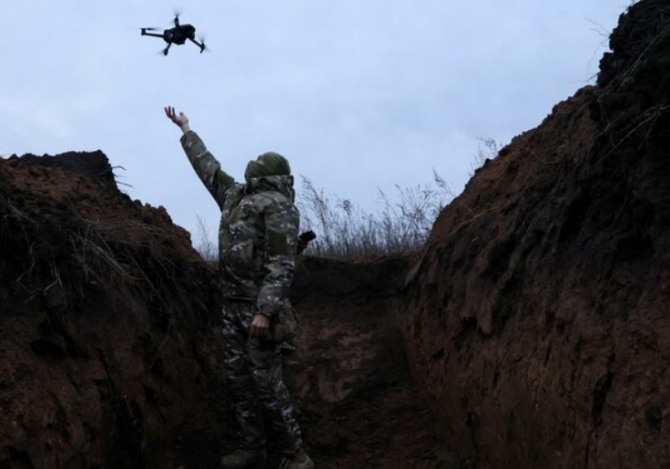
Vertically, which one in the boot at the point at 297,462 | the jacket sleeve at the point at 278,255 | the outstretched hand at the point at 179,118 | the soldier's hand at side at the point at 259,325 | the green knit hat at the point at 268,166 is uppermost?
the outstretched hand at the point at 179,118

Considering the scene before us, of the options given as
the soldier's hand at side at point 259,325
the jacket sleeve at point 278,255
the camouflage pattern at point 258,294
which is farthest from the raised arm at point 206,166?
the soldier's hand at side at point 259,325

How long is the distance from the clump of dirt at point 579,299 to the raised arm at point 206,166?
1988 mm

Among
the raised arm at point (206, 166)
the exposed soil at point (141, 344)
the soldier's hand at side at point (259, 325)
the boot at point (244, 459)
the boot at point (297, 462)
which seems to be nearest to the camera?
the exposed soil at point (141, 344)

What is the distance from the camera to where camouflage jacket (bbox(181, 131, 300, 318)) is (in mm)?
6289

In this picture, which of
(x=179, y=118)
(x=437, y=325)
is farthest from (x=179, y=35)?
(x=437, y=325)

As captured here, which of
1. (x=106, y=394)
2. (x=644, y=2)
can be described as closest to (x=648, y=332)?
(x=644, y=2)

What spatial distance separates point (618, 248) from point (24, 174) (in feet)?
17.3

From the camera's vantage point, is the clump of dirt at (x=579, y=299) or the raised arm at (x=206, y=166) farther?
the raised arm at (x=206, y=166)

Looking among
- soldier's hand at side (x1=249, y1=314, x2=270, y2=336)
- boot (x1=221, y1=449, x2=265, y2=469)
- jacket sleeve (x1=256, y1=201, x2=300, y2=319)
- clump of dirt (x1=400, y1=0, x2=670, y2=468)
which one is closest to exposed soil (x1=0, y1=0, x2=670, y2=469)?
clump of dirt (x1=400, y1=0, x2=670, y2=468)

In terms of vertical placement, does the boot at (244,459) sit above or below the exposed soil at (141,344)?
below

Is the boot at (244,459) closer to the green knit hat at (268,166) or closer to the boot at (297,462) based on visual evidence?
the boot at (297,462)

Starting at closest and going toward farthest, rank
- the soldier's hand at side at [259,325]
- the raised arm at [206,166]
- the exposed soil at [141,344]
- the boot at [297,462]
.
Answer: the exposed soil at [141,344]
the soldier's hand at side at [259,325]
the boot at [297,462]
the raised arm at [206,166]

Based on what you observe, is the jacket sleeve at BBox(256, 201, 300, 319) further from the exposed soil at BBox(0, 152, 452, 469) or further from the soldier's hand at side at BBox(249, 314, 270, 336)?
the exposed soil at BBox(0, 152, 452, 469)

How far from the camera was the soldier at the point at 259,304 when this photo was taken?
20.7 feet
